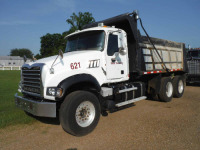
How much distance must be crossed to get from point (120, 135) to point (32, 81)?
2562 millimetres

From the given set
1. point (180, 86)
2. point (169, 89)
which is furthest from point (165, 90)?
Result: point (180, 86)

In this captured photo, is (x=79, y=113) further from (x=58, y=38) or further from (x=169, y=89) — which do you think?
(x=58, y=38)

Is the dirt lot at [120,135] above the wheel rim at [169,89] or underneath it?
underneath

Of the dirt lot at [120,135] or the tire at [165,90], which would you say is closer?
the dirt lot at [120,135]

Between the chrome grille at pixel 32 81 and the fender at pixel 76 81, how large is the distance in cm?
58

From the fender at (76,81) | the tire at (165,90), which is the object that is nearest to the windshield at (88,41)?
the fender at (76,81)

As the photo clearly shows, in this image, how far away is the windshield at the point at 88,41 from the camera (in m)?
5.11

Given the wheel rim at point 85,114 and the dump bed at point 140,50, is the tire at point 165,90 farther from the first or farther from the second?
the wheel rim at point 85,114

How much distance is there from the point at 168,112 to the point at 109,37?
339cm

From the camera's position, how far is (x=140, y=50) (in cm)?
636

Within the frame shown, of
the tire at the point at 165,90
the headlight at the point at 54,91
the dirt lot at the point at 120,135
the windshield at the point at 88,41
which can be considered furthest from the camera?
the tire at the point at 165,90

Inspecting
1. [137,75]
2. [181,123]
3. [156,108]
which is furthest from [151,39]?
[181,123]

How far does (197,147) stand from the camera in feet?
11.5

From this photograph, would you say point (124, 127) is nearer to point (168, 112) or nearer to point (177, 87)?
point (168, 112)
